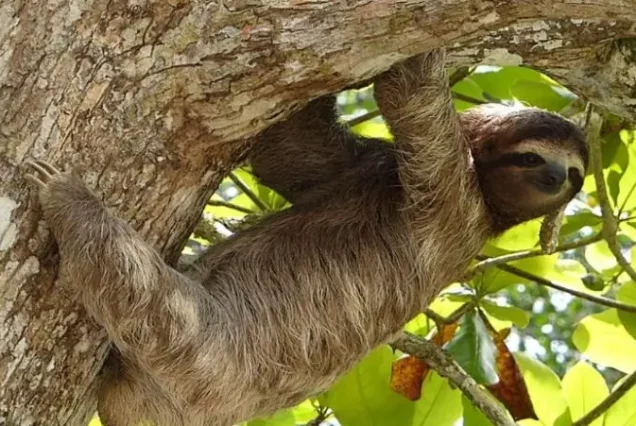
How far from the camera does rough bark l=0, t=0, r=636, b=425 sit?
10.5 ft

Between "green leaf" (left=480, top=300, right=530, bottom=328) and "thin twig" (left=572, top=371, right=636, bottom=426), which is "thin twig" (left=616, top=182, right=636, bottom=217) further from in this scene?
"thin twig" (left=572, top=371, right=636, bottom=426)

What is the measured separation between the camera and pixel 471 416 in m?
4.69

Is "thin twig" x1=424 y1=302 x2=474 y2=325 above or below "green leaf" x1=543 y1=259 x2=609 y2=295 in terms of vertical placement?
above

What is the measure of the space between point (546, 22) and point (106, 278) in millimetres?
2055

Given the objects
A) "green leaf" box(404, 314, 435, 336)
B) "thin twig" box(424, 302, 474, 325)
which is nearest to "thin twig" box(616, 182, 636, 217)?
"thin twig" box(424, 302, 474, 325)

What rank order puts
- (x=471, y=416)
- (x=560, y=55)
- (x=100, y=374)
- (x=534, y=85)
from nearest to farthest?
1. (x=100, y=374)
2. (x=560, y=55)
3. (x=471, y=416)
4. (x=534, y=85)

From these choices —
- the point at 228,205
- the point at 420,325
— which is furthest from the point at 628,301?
the point at 228,205

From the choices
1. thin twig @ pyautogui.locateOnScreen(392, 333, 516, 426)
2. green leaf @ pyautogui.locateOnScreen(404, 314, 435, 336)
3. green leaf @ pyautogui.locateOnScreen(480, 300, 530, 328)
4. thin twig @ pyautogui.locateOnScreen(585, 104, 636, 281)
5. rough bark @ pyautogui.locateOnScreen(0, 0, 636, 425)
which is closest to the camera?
rough bark @ pyautogui.locateOnScreen(0, 0, 636, 425)

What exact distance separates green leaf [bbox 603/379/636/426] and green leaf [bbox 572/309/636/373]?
405mm

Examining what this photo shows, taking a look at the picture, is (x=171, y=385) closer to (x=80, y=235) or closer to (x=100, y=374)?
(x=100, y=374)


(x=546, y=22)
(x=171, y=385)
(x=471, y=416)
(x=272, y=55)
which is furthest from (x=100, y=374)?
(x=546, y=22)

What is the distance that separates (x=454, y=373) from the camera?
462 cm

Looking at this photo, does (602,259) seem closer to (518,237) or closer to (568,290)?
(568,290)

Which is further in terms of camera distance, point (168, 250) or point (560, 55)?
point (560, 55)
